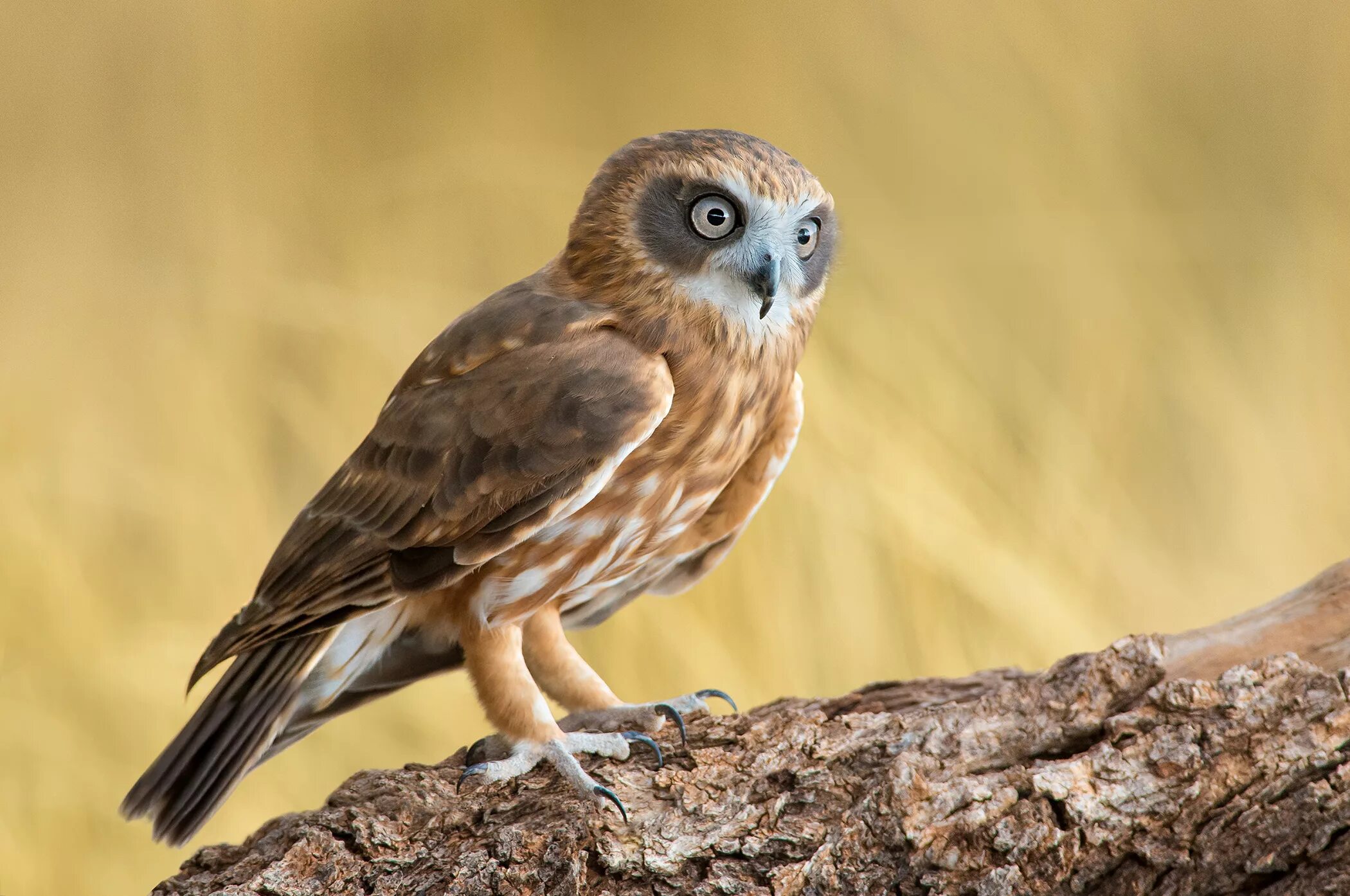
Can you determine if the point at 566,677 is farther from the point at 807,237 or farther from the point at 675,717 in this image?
the point at 807,237

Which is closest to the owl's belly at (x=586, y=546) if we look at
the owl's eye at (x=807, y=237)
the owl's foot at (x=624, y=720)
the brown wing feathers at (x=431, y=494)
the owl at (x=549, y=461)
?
the owl at (x=549, y=461)

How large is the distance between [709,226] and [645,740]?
3.15 feet

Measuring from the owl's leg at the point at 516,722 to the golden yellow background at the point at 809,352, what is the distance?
1042 mm

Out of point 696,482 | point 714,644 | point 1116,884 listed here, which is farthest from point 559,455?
point 714,644

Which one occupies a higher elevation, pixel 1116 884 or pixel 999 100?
pixel 999 100

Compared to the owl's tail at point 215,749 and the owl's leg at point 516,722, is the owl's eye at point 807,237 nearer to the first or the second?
the owl's leg at point 516,722

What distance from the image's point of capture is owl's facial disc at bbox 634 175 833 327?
7.38 ft

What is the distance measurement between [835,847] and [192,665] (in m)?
2.04

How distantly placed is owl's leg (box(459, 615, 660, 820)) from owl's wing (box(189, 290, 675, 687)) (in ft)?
0.66

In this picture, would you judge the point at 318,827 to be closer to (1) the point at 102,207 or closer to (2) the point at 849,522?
(2) the point at 849,522

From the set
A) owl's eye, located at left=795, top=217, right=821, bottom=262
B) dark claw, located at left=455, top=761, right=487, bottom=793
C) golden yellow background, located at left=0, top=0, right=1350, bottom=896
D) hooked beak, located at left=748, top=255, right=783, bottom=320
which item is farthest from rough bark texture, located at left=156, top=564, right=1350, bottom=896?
golden yellow background, located at left=0, top=0, right=1350, bottom=896

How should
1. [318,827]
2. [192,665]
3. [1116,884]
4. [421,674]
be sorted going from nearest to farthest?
[1116,884]
[318,827]
[421,674]
[192,665]

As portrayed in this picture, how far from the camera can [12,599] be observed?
3.36m

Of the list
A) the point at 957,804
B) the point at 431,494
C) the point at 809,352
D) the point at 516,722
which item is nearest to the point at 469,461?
the point at 431,494
